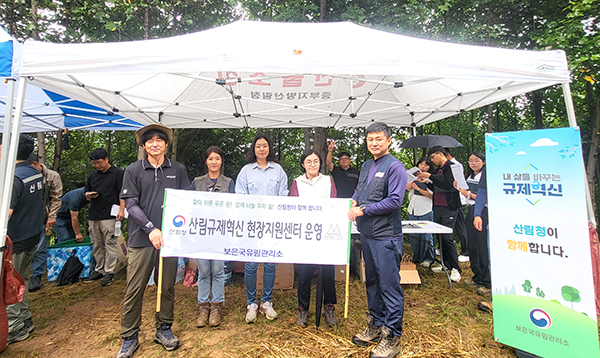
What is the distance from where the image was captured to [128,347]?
237 centimetres

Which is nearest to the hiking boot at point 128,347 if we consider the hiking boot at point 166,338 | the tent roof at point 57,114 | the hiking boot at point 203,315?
the hiking boot at point 166,338

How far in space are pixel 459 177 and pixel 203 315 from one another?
3678mm

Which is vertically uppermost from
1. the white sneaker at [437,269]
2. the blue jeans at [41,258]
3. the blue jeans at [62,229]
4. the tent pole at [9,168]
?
the tent pole at [9,168]

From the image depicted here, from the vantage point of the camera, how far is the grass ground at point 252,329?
2471 mm

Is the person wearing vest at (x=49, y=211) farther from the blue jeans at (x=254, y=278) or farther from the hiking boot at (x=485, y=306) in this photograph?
the hiking boot at (x=485, y=306)

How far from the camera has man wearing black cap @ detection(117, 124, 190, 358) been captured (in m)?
2.33

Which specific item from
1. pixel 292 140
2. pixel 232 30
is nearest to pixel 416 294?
pixel 232 30

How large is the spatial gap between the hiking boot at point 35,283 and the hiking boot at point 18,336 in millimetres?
1545

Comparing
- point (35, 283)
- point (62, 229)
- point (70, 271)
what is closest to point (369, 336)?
point (70, 271)

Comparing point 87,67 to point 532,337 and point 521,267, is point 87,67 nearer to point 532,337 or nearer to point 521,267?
point 521,267

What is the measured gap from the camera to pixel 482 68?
2402mm

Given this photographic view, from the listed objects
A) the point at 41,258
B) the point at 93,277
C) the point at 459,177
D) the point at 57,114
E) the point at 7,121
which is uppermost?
the point at 57,114

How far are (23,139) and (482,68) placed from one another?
4.51m

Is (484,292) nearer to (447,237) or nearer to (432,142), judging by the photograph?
(447,237)
